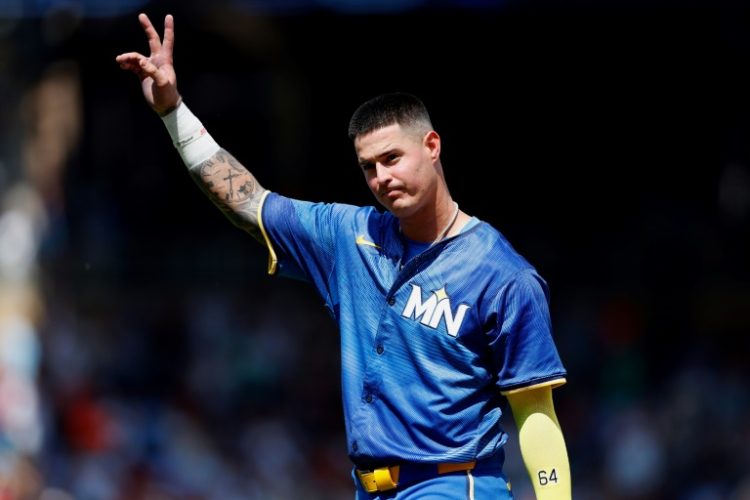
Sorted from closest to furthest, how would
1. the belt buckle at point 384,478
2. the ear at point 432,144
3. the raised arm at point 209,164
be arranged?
the belt buckle at point 384,478 < the ear at point 432,144 < the raised arm at point 209,164

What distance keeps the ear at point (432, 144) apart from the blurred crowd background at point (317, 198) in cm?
716

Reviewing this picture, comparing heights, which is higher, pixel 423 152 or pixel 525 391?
pixel 423 152

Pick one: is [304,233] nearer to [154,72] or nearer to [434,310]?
[434,310]

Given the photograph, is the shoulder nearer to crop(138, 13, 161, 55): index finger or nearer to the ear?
the ear

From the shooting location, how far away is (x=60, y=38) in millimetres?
15008

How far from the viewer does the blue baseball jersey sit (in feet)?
14.8

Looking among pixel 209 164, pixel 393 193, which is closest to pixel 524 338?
pixel 393 193

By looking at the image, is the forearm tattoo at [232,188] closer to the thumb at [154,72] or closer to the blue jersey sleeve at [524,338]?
the thumb at [154,72]

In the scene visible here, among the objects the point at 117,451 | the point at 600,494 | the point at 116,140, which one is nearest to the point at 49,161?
the point at 116,140

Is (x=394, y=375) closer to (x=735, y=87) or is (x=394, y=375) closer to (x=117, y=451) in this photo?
(x=117, y=451)

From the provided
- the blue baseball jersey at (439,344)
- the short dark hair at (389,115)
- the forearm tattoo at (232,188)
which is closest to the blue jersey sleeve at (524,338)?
the blue baseball jersey at (439,344)

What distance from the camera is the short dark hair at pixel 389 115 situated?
4.69m

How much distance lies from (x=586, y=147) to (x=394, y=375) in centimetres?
1144

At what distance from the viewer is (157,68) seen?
491 cm
